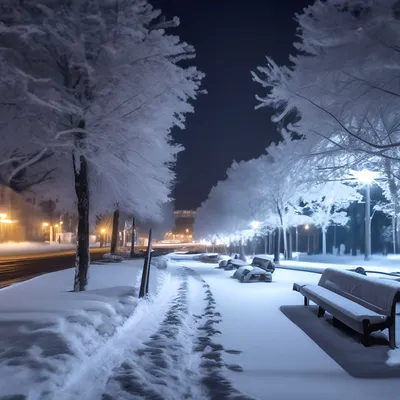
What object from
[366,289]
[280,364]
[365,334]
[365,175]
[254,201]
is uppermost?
[254,201]

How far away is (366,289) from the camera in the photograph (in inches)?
314

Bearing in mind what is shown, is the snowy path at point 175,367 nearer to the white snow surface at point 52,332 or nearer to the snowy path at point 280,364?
the snowy path at point 280,364

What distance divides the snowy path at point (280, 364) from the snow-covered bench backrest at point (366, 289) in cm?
115

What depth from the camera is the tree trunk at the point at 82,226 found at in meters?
11.4

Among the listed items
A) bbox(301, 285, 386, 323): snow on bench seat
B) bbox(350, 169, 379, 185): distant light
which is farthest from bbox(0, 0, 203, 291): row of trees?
bbox(350, 169, 379, 185): distant light

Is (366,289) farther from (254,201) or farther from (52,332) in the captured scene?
(254,201)

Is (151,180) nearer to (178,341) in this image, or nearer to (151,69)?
(151,69)

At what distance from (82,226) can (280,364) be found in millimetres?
6767

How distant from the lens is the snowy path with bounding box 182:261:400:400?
202 inches

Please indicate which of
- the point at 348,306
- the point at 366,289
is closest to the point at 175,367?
the point at 348,306

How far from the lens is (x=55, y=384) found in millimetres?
4695

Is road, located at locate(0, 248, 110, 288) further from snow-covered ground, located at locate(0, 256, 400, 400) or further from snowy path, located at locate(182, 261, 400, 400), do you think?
snowy path, located at locate(182, 261, 400, 400)

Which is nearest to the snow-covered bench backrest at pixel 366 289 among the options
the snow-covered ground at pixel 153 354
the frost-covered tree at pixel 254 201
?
the snow-covered ground at pixel 153 354

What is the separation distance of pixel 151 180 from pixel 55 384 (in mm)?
8705
